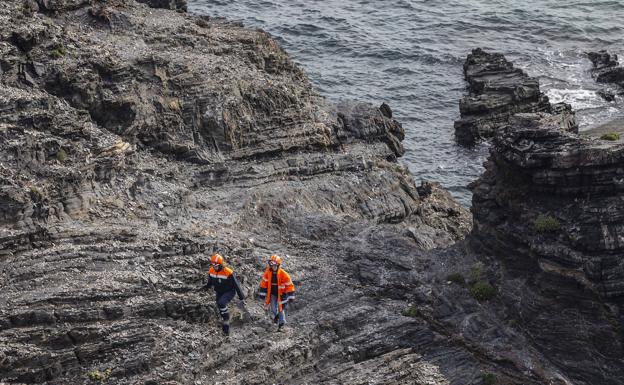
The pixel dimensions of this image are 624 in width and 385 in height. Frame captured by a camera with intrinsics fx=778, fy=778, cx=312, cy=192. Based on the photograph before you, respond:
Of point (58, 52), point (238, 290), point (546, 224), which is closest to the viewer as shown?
point (238, 290)

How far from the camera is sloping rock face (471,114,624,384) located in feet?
76.7

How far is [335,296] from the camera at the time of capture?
25.6 metres

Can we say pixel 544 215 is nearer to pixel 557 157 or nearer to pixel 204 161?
pixel 557 157

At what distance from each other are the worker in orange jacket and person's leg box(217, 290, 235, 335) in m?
1.01

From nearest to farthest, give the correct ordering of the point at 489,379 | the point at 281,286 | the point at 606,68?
1. the point at 489,379
2. the point at 281,286
3. the point at 606,68

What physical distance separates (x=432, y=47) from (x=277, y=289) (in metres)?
44.3

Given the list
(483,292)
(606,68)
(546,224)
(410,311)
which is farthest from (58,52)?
(606,68)

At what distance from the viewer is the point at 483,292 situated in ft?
83.7

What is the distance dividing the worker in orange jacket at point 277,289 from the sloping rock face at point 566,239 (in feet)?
23.9

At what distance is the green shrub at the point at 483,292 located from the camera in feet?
83.7

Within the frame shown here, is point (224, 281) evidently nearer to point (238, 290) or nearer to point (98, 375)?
point (238, 290)

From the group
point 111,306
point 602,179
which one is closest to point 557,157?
point 602,179

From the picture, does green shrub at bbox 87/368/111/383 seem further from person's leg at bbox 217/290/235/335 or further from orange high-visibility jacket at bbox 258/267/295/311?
orange high-visibility jacket at bbox 258/267/295/311

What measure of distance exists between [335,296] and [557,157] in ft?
27.6
